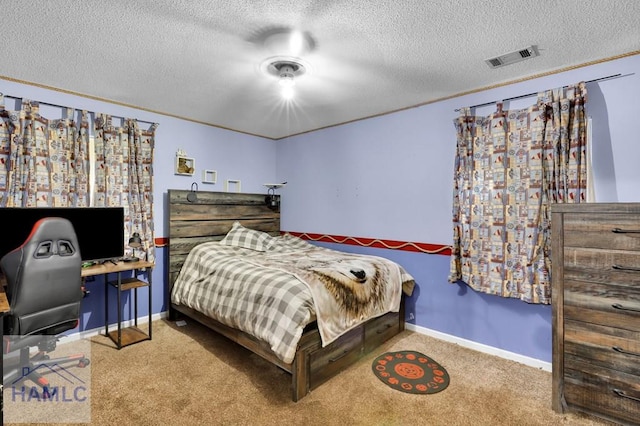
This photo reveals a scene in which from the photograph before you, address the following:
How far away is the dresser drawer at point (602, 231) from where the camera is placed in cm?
180

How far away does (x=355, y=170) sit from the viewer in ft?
12.7

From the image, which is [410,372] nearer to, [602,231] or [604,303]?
[604,303]

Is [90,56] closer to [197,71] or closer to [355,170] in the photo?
[197,71]

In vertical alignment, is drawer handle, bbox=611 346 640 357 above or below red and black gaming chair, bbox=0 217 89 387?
below

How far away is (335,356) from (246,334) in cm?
74

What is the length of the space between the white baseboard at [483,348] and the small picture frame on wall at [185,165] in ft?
10.3

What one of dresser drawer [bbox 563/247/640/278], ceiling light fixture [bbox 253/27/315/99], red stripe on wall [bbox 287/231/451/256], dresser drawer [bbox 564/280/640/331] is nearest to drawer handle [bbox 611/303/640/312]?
dresser drawer [bbox 564/280/640/331]

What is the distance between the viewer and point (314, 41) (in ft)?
6.91

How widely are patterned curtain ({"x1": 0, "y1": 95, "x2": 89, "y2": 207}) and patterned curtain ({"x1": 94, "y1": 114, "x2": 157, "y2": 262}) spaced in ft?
0.44

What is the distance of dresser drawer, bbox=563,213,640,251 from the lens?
1796 millimetres

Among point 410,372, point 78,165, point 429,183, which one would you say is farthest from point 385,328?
point 78,165

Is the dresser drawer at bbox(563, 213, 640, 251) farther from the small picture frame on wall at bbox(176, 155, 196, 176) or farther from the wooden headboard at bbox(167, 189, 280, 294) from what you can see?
the small picture frame on wall at bbox(176, 155, 196, 176)

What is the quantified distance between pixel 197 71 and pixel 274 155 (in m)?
2.40

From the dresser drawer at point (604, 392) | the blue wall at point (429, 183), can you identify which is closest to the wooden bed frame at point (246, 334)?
the blue wall at point (429, 183)
